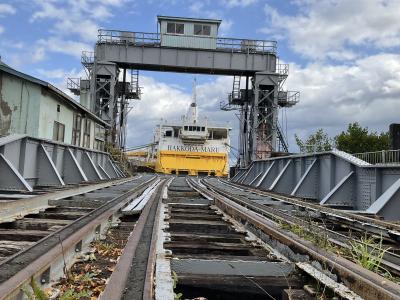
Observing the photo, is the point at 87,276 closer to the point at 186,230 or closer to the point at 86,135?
the point at 186,230

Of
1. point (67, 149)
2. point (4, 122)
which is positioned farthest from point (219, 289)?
point (4, 122)

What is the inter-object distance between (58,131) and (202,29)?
19688 mm

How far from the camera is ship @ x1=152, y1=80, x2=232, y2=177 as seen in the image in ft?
130

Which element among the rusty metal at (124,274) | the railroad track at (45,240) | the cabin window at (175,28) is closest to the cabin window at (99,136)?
the cabin window at (175,28)

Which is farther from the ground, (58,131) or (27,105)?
(27,105)

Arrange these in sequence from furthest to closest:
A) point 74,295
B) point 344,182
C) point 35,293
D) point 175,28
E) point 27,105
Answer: point 175,28
point 27,105
point 344,182
point 74,295
point 35,293

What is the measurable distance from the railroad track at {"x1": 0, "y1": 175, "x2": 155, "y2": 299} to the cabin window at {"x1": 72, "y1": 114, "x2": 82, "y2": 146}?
57.4ft

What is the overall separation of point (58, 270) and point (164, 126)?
38.8 metres

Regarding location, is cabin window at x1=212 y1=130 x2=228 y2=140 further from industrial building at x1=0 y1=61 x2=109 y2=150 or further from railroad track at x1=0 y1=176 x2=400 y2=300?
railroad track at x1=0 y1=176 x2=400 y2=300

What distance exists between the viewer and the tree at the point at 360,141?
55250 millimetres

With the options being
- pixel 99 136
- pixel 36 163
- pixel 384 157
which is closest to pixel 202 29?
pixel 99 136

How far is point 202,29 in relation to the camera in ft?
124

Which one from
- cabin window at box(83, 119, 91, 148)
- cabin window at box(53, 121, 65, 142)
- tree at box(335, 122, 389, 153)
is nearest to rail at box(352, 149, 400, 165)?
cabin window at box(53, 121, 65, 142)

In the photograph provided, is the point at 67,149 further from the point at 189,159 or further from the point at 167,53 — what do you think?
the point at 189,159
